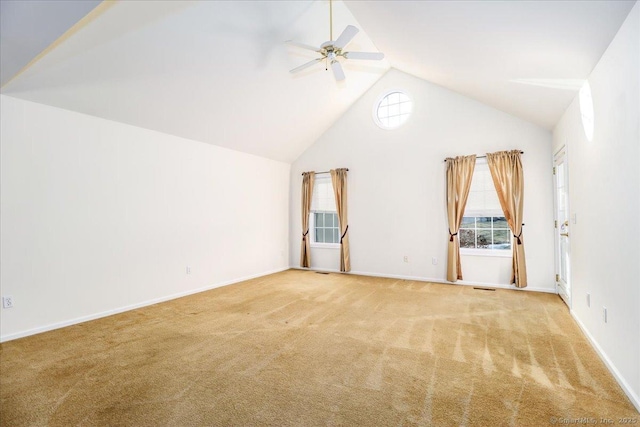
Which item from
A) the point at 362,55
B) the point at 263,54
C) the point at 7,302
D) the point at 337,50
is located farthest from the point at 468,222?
the point at 7,302

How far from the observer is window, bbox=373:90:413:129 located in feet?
19.2

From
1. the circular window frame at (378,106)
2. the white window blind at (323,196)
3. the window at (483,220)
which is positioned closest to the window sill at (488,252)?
the window at (483,220)

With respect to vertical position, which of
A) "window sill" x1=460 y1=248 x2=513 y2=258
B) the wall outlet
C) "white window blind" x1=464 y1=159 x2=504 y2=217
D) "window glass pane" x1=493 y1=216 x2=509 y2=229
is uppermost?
"white window blind" x1=464 y1=159 x2=504 y2=217

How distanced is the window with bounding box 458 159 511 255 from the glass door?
0.67m

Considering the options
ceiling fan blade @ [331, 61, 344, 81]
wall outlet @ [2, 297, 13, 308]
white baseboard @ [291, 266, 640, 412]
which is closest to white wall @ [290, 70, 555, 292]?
white baseboard @ [291, 266, 640, 412]

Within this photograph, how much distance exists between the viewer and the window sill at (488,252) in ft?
16.4

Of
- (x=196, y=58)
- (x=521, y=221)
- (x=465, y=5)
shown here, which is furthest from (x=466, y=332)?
(x=196, y=58)

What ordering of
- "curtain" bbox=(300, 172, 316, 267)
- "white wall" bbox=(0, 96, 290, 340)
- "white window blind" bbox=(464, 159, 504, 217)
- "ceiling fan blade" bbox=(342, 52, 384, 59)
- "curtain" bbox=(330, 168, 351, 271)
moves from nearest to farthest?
"white wall" bbox=(0, 96, 290, 340) < "ceiling fan blade" bbox=(342, 52, 384, 59) < "white window blind" bbox=(464, 159, 504, 217) < "curtain" bbox=(330, 168, 351, 271) < "curtain" bbox=(300, 172, 316, 267)

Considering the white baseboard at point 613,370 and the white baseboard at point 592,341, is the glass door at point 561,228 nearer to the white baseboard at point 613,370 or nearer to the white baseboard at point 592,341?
the white baseboard at point 592,341

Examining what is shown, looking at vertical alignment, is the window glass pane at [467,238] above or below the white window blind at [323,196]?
below

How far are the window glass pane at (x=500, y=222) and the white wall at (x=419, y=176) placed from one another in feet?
1.00

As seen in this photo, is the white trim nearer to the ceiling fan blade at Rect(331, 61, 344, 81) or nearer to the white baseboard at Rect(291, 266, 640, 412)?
the white baseboard at Rect(291, 266, 640, 412)

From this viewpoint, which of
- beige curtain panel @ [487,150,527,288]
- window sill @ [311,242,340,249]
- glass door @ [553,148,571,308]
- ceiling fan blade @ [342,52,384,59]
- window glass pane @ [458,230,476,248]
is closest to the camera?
ceiling fan blade @ [342,52,384,59]

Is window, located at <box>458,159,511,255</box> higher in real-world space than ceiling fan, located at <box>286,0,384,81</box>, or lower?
lower
